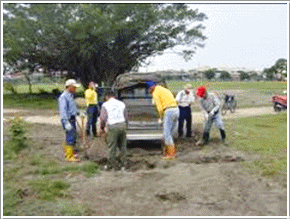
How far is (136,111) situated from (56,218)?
582cm

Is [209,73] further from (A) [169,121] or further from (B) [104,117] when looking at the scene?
(B) [104,117]

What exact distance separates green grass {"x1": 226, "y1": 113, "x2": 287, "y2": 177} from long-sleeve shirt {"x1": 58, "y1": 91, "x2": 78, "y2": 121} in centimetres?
362

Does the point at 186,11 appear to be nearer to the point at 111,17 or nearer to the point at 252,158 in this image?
the point at 111,17

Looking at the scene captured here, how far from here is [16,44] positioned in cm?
2550

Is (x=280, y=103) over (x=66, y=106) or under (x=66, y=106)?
under

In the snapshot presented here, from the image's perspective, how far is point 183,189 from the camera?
586cm

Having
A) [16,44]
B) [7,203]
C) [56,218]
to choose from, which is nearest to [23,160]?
[7,203]

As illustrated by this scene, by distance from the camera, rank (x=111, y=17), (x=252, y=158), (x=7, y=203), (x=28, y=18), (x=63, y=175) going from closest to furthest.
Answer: (x=7, y=203), (x=63, y=175), (x=252, y=158), (x=111, y=17), (x=28, y=18)

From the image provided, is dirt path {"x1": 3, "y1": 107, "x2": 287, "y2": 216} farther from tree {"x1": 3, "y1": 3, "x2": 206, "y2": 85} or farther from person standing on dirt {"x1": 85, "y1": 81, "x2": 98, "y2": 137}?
tree {"x1": 3, "y1": 3, "x2": 206, "y2": 85}

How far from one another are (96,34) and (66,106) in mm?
16300

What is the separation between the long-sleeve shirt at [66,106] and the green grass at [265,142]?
3.62 meters

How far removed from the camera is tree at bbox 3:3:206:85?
24.2 m

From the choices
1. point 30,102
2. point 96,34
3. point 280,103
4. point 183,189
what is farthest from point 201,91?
point 30,102

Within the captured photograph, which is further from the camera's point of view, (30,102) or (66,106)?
(30,102)
